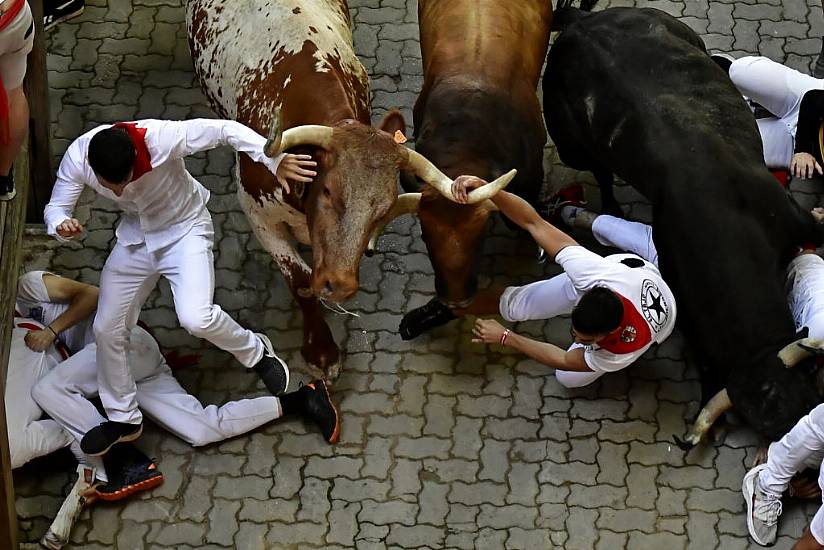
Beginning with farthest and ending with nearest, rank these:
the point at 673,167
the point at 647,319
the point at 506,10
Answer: the point at 506,10 → the point at 673,167 → the point at 647,319

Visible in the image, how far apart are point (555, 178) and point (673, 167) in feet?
4.77

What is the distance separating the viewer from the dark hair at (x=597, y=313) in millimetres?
6297

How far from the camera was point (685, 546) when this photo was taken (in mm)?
6723

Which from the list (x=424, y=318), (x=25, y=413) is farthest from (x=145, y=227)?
(x=424, y=318)

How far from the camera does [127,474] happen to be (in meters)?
6.92

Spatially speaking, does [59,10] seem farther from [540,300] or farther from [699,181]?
[699,181]

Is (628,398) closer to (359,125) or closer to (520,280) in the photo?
(520,280)

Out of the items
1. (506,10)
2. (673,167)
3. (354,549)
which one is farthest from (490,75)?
(354,549)

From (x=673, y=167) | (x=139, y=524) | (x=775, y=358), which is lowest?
(x=139, y=524)

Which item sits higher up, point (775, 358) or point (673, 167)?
point (673, 167)

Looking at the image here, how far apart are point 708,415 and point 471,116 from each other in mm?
2197

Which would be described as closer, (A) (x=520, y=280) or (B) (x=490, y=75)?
(B) (x=490, y=75)

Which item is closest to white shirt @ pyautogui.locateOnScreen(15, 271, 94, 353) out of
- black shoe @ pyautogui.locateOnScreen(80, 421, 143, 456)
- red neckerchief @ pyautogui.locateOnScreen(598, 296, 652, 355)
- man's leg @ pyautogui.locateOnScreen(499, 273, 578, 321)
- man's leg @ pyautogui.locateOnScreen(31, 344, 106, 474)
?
man's leg @ pyautogui.locateOnScreen(31, 344, 106, 474)

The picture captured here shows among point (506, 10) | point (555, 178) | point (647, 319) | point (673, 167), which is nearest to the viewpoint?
point (647, 319)
